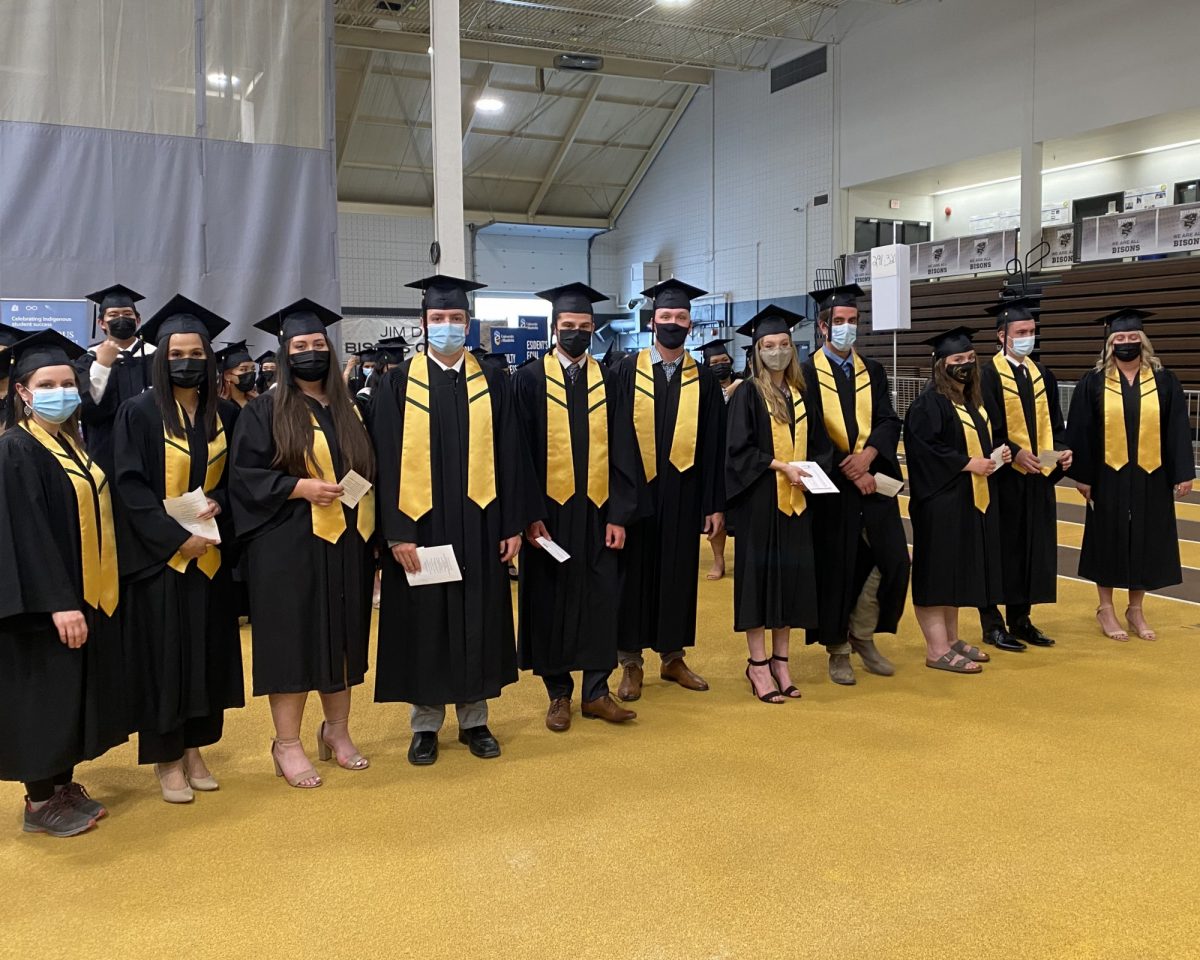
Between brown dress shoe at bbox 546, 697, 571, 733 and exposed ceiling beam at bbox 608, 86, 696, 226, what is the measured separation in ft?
70.8

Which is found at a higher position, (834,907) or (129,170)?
(129,170)

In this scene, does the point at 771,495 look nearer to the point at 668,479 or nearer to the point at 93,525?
the point at 668,479

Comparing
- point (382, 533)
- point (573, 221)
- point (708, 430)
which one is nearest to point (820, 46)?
point (573, 221)

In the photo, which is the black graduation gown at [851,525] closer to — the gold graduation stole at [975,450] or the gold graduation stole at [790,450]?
the gold graduation stole at [790,450]

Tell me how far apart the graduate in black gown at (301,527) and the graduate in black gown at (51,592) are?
1.54ft

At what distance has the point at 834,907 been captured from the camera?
265 centimetres

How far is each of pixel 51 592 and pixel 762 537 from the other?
110 inches

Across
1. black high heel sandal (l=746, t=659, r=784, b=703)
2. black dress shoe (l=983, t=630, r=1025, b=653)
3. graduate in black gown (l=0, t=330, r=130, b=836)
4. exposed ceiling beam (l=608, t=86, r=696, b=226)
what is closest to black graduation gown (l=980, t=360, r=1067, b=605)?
black dress shoe (l=983, t=630, r=1025, b=653)

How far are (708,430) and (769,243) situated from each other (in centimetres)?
1773

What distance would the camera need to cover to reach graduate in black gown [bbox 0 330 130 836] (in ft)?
9.74

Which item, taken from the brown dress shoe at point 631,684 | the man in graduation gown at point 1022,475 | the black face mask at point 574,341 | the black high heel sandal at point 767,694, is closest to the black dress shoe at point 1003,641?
the man in graduation gown at point 1022,475

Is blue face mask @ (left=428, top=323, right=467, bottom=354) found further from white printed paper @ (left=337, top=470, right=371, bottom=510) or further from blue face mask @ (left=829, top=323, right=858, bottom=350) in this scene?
blue face mask @ (left=829, top=323, right=858, bottom=350)

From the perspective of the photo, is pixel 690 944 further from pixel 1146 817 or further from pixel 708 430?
pixel 708 430

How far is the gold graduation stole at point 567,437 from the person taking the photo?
4.12 m
